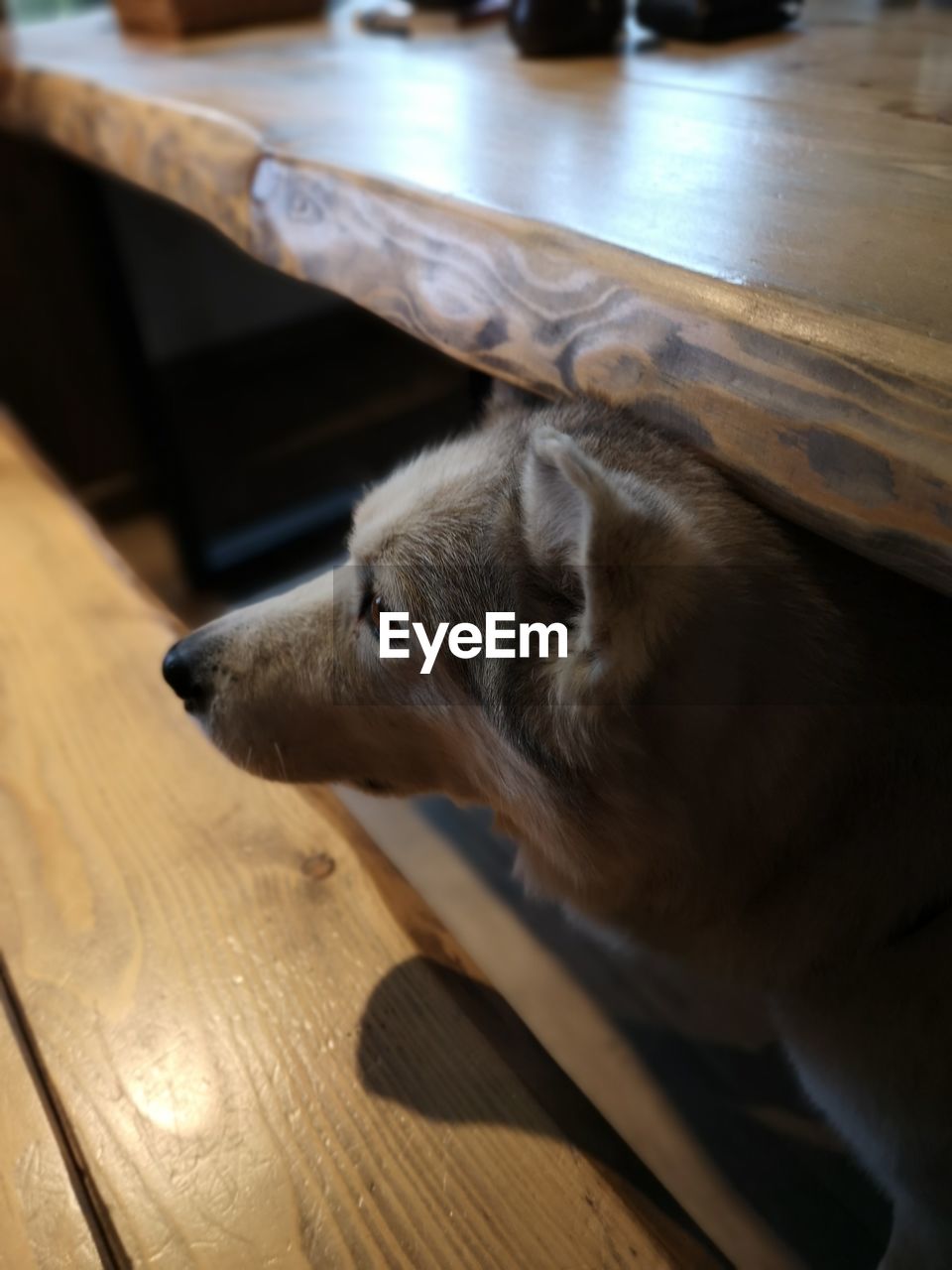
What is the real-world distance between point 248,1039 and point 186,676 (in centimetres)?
34

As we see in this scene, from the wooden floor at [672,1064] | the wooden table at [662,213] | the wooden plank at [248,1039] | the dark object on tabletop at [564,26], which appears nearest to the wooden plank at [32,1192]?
the wooden plank at [248,1039]

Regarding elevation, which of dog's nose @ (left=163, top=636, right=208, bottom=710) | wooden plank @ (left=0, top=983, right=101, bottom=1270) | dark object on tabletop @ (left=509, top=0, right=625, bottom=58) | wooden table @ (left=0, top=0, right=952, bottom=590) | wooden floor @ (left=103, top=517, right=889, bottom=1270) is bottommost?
wooden floor @ (left=103, top=517, right=889, bottom=1270)

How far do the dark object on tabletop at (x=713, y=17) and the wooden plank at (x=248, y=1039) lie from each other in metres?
1.22

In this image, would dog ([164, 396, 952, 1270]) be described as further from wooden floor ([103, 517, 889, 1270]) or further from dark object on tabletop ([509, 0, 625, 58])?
dark object on tabletop ([509, 0, 625, 58])

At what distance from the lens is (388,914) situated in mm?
822

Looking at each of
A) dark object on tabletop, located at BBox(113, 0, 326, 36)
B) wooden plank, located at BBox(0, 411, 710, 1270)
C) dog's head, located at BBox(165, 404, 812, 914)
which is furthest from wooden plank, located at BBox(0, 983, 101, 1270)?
dark object on tabletop, located at BBox(113, 0, 326, 36)

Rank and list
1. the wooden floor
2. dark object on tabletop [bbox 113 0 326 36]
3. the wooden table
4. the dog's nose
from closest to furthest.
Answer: the wooden table, the dog's nose, the wooden floor, dark object on tabletop [bbox 113 0 326 36]

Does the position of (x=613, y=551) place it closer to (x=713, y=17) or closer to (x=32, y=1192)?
(x=32, y=1192)

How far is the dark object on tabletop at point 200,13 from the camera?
180 centimetres

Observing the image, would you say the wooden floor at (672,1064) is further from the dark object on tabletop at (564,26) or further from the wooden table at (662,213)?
the dark object on tabletop at (564,26)

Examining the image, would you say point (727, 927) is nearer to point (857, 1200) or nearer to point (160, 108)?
point (857, 1200)

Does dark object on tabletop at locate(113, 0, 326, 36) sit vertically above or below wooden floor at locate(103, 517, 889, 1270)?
above

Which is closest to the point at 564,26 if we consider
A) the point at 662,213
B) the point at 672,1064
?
the point at 662,213

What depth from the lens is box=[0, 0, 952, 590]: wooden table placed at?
1.92ft
